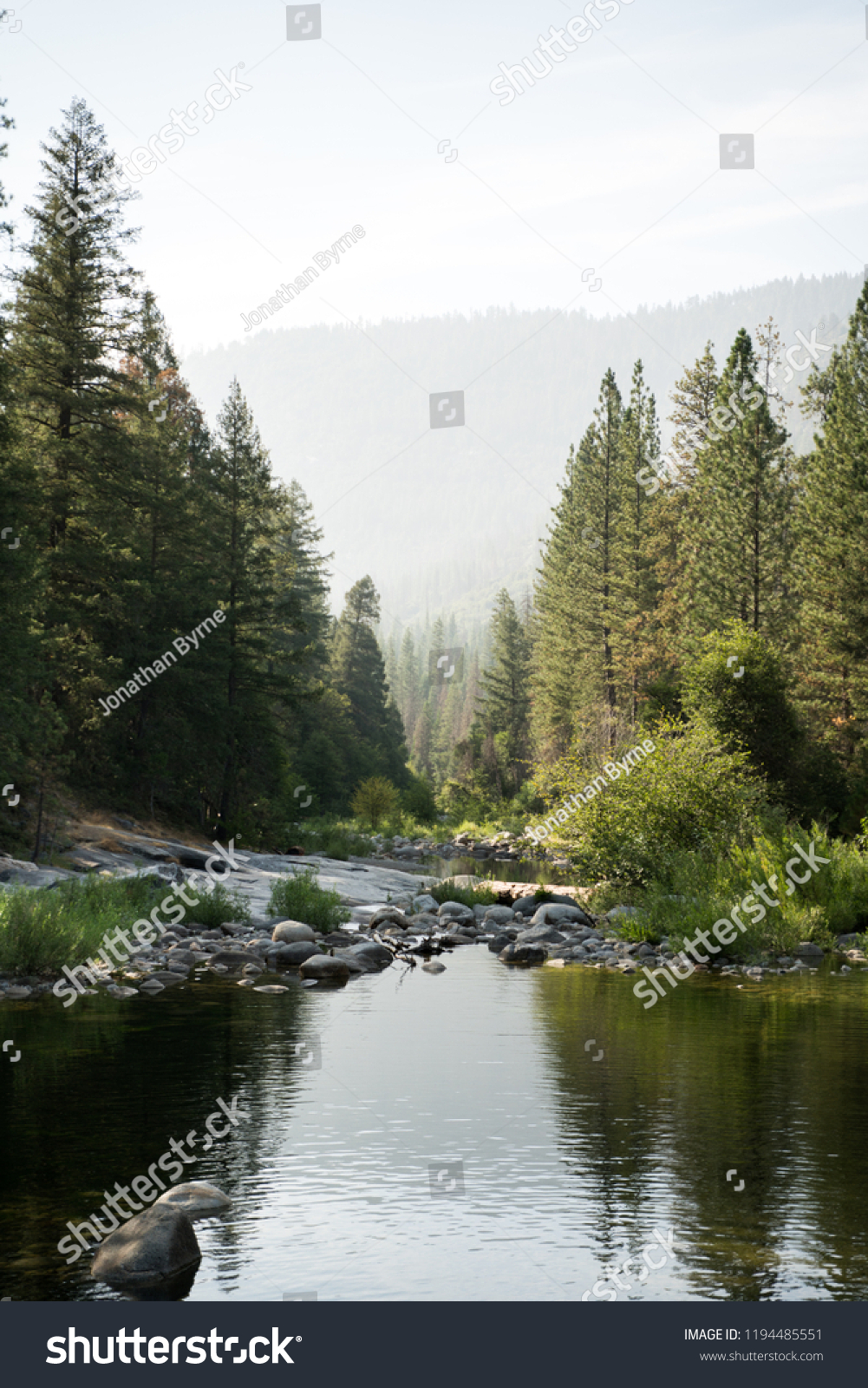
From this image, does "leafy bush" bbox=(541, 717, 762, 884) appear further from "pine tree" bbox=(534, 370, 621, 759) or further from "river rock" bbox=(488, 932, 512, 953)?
"pine tree" bbox=(534, 370, 621, 759)

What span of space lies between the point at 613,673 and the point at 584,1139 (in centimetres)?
4545

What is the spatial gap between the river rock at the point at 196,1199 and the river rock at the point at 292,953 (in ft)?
29.9

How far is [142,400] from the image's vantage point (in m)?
29.4

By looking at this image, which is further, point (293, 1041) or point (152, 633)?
point (152, 633)

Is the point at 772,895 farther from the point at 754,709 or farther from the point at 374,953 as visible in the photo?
the point at 754,709

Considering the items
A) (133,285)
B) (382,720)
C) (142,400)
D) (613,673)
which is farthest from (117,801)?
(382,720)

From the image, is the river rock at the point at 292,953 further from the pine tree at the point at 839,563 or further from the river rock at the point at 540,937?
the pine tree at the point at 839,563

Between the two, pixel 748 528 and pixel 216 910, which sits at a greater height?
pixel 748 528

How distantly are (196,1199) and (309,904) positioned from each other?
12367 mm

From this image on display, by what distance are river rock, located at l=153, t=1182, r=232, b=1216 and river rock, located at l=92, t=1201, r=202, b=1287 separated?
0.40 metres

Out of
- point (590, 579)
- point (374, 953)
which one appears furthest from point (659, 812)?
point (590, 579)

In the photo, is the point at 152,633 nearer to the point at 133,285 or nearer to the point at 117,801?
the point at 117,801

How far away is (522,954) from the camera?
16906 millimetres

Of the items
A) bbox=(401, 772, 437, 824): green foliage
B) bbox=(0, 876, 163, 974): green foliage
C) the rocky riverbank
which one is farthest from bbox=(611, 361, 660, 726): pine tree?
bbox=(0, 876, 163, 974): green foliage
